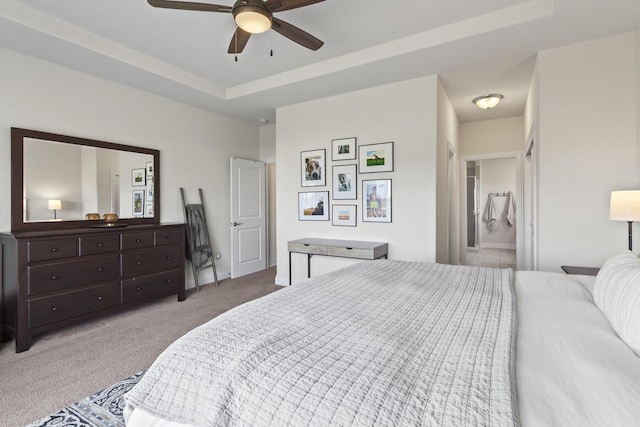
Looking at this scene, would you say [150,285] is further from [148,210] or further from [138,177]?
[138,177]

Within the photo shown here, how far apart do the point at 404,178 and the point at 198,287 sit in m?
3.09

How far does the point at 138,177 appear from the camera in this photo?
3.80 m

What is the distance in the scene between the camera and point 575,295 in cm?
153

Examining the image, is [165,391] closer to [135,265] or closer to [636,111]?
[135,265]

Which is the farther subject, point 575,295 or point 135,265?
point 135,265

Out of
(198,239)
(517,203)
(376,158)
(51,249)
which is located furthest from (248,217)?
(517,203)

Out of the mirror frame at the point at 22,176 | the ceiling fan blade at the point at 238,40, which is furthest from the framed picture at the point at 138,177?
the ceiling fan blade at the point at 238,40

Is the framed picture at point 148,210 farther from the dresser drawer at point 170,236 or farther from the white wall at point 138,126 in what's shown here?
the dresser drawer at point 170,236

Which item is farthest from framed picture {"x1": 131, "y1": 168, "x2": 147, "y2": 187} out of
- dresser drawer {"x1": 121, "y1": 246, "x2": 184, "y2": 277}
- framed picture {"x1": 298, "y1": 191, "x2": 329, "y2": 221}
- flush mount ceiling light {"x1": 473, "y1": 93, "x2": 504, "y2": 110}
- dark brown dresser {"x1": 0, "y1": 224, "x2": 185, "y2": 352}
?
flush mount ceiling light {"x1": 473, "y1": 93, "x2": 504, "y2": 110}

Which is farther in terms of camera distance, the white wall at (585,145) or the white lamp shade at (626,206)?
the white wall at (585,145)

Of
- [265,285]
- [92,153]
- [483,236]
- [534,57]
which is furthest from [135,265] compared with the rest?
Answer: [483,236]

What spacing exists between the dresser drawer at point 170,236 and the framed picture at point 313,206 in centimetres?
155

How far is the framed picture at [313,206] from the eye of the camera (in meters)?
4.12

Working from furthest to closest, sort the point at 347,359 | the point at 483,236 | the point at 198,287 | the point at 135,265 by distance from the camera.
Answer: the point at 483,236 < the point at 198,287 < the point at 135,265 < the point at 347,359
